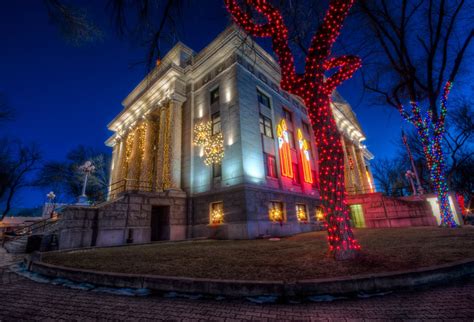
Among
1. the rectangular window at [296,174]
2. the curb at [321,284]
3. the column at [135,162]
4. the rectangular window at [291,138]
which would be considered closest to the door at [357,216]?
the rectangular window at [296,174]

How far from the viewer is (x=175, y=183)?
1830 cm

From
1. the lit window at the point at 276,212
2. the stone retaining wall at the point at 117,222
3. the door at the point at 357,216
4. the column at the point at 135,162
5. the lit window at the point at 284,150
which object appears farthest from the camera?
the door at the point at 357,216

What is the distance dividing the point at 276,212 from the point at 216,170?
6.44m

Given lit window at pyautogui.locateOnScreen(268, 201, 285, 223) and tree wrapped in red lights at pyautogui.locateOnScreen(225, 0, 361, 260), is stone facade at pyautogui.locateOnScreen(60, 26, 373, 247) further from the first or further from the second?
tree wrapped in red lights at pyautogui.locateOnScreen(225, 0, 361, 260)

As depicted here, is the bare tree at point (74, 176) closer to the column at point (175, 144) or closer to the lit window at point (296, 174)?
the column at point (175, 144)

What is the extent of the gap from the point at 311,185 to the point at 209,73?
17102mm

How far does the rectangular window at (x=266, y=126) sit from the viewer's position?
2000 centimetres

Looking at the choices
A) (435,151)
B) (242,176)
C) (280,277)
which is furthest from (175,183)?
(435,151)

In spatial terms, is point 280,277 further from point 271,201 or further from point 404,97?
point 404,97

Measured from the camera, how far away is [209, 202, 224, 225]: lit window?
1584 centimetres

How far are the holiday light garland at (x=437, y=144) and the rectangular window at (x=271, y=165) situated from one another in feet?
35.3

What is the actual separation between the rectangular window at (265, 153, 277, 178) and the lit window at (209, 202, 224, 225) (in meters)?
5.36

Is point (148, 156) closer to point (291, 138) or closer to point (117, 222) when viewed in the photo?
point (117, 222)

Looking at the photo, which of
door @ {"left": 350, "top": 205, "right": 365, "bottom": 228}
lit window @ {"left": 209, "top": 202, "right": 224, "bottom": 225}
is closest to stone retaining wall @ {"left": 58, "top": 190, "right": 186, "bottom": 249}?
lit window @ {"left": 209, "top": 202, "right": 224, "bottom": 225}
